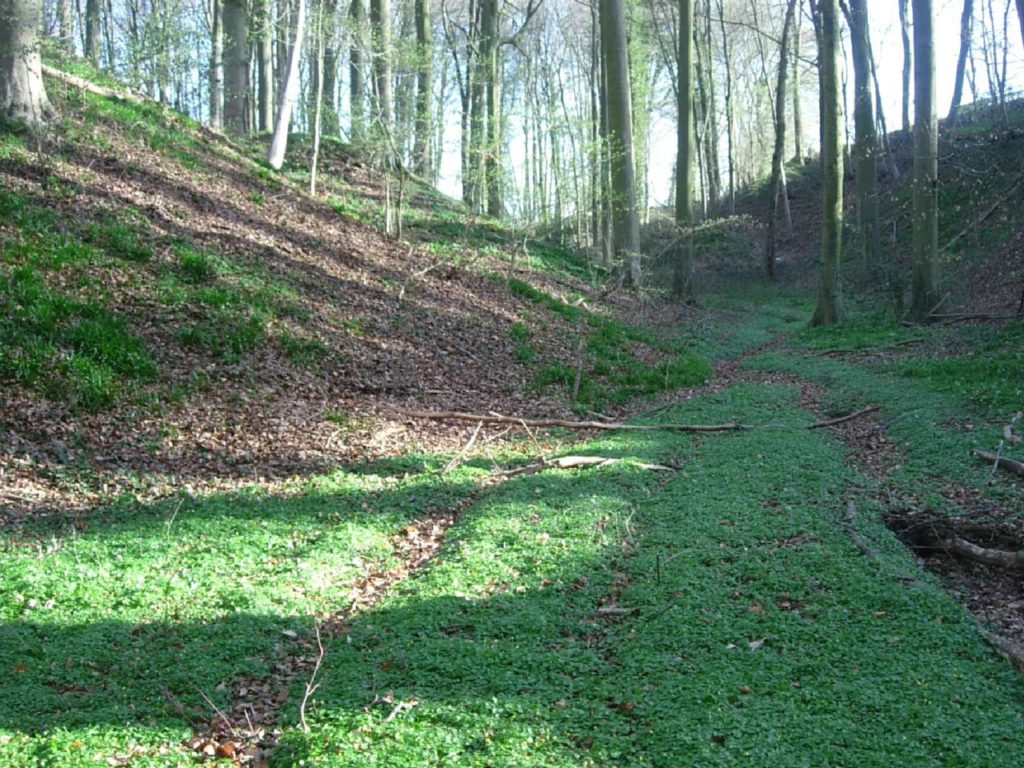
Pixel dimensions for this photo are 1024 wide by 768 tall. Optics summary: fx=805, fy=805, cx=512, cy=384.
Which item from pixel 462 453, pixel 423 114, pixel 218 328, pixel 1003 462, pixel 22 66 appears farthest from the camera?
pixel 423 114

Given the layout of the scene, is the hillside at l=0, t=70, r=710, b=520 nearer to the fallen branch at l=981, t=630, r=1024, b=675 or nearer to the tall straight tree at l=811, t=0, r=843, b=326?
the tall straight tree at l=811, t=0, r=843, b=326

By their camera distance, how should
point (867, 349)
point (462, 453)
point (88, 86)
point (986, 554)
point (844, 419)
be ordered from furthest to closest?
1. point (88, 86)
2. point (867, 349)
3. point (844, 419)
4. point (462, 453)
5. point (986, 554)

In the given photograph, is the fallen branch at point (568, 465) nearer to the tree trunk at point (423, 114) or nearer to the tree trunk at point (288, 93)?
the tree trunk at point (423, 114)

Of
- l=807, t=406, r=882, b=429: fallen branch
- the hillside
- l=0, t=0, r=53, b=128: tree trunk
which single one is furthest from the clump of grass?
l=807, t=406, r=882, b=429: fallen branch

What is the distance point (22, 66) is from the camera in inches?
502

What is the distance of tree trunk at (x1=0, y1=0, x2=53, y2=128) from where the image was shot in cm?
1224

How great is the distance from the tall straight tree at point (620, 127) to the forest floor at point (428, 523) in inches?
278

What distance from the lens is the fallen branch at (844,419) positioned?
10.1 meters

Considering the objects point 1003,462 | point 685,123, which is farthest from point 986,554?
point 685,123

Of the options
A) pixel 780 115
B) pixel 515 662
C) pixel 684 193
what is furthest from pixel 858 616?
pixel 780 115

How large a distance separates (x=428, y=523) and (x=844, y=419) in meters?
5.90

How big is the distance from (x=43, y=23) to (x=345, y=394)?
852 centimetres

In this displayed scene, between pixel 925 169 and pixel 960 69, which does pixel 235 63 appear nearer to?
pixel 925 169

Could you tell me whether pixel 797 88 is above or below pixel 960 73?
above
